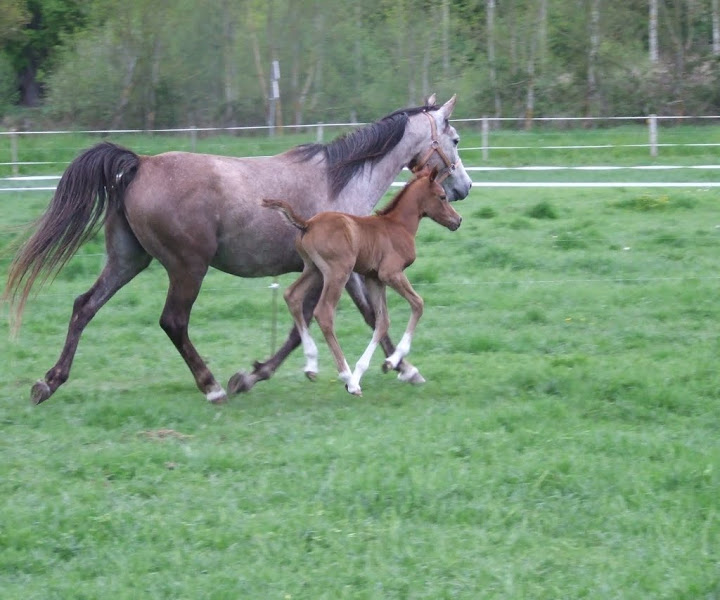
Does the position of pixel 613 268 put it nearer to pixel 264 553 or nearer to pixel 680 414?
pixel 680 414

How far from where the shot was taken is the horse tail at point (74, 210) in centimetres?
711

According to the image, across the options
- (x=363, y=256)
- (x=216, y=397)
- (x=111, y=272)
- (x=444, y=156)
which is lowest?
(x=216, y=397)

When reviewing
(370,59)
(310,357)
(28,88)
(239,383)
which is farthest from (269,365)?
(28,88)

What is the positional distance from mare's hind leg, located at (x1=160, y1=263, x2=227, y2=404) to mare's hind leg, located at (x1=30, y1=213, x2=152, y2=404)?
0.44 m

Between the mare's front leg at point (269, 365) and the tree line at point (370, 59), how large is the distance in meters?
23.7

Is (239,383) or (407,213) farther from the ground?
(407,213)

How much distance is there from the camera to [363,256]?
7.06 m

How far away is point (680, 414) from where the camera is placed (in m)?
6.42

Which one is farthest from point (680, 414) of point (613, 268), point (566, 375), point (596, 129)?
point (596, 129)

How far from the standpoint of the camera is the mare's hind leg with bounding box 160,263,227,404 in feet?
23.2

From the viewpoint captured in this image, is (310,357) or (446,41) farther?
A: (446,41)

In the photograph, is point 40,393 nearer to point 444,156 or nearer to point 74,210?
point 74,210

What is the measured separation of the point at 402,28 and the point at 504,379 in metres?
24.6

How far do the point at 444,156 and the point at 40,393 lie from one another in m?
3.47
